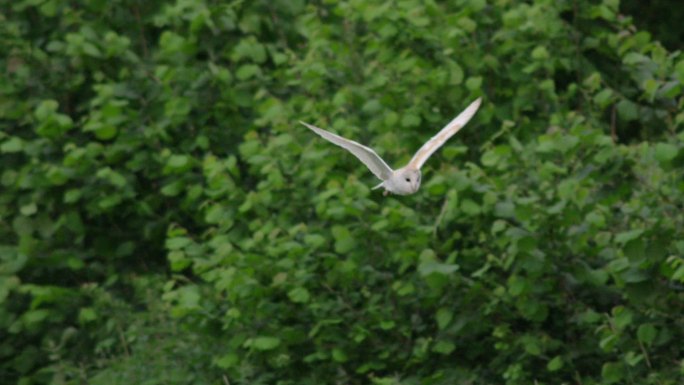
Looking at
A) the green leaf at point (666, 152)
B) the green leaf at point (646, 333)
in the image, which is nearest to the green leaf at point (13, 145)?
the green leaf at point (646, 333)

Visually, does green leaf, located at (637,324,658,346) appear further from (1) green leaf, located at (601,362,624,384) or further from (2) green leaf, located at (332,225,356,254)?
(2) green leaf, located at (332,225,356,254)

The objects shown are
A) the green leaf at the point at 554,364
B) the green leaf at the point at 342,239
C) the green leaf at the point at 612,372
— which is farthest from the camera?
the green leaf at the point at 342,239

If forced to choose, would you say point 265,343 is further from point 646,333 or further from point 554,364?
point 646,333

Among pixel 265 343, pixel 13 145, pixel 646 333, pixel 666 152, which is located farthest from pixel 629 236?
pixel 13 145

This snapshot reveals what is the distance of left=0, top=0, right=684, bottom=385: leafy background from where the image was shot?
8.92 meters

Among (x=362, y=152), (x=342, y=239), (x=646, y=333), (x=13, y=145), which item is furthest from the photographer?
(x=13, y=145)

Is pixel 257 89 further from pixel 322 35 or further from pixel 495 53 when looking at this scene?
pixel 495 53

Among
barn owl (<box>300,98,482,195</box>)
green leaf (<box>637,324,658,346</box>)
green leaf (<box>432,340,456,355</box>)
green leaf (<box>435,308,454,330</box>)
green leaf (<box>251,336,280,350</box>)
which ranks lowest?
green leaf (<box>251,336,280,350</box>)

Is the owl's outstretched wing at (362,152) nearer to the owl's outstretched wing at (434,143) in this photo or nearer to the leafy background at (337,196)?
the owl's outstretched wing at (434,143)

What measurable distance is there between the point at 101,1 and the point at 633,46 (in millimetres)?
4043

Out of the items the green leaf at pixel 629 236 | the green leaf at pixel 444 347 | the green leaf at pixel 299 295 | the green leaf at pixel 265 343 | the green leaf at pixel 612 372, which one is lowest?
the green leaf at pixel 265 343

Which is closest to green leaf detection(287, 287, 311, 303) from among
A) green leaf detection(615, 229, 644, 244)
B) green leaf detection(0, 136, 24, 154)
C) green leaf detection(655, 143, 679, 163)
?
green leaf detection(615, 229, 644, 244)

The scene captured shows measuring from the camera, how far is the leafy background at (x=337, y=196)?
8.92 metres

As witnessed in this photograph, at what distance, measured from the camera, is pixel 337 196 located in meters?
9.48
